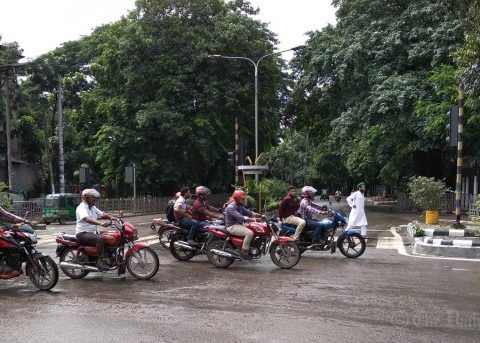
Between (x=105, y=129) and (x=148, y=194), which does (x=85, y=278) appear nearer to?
(x=105, y=129)

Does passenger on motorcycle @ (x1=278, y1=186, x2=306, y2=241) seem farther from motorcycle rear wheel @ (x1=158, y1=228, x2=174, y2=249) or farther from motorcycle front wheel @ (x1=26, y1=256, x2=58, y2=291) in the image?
motorcycle front wheel @ (x1=26, y1=256, x2=58, y2=291)

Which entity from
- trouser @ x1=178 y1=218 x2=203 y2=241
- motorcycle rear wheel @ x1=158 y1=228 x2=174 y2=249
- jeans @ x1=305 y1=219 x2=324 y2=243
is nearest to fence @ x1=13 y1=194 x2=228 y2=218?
motorcycle rear wheel @ x1=158 y1=228 x2=174 y2=249

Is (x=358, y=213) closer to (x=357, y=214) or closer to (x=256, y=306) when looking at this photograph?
(x=357, y=214)

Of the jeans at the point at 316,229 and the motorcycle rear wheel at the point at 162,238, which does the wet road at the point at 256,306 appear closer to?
the jeans at the point at 316,229

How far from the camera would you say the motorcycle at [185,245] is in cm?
1198

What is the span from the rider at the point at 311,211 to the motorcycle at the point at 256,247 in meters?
1.29

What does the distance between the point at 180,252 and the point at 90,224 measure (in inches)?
127

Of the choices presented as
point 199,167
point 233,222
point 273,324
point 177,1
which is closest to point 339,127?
point 199,167

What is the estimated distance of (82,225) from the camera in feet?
31.9

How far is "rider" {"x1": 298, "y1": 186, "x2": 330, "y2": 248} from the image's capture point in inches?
479

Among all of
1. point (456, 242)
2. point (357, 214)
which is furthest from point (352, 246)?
point (456, 242)

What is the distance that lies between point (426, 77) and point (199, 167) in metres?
16.7

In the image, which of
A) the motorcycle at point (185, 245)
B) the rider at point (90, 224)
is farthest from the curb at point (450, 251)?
the rider at point (90, 224)

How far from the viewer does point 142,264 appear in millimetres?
9711
